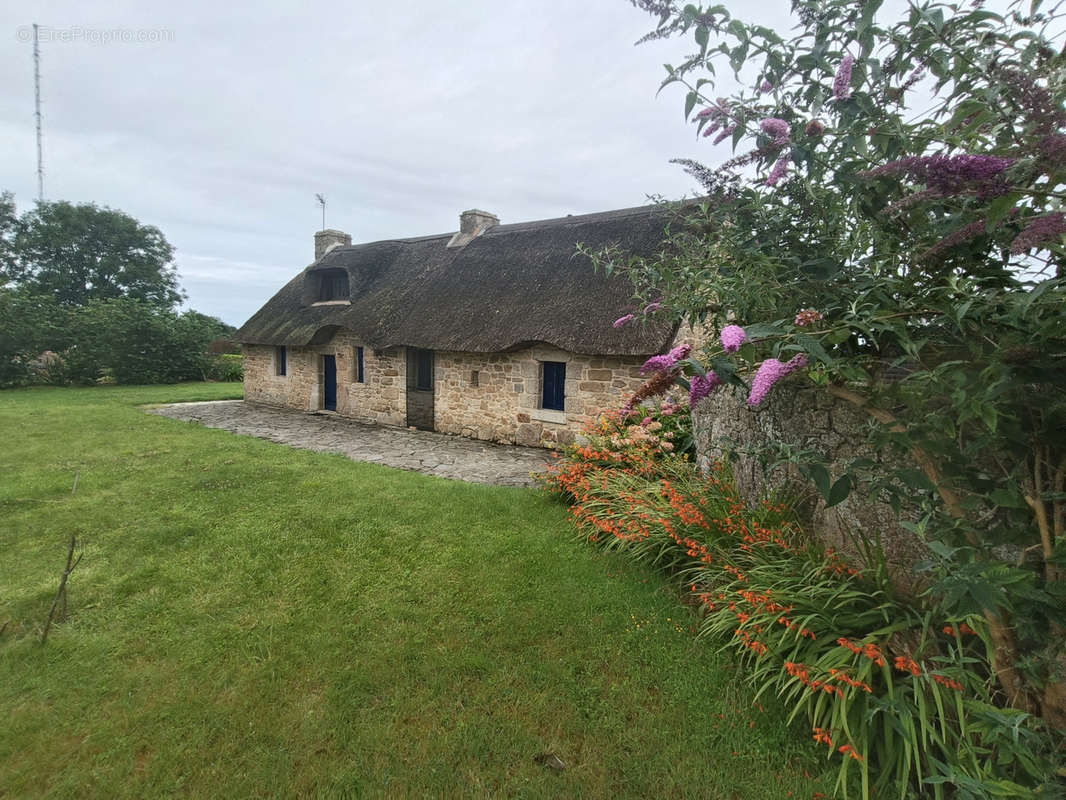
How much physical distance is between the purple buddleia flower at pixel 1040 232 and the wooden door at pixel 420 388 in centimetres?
1078

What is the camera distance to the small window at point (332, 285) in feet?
48.8

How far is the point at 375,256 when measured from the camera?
14617 millimetres

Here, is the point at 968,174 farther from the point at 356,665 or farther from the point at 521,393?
the point at 521,393

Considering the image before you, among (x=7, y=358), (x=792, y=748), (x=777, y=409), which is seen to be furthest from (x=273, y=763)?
(x=7, y=358)

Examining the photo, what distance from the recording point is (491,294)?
432 inches

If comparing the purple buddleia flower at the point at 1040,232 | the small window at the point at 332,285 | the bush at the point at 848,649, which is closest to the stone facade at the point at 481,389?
the small window at the point at 332,285

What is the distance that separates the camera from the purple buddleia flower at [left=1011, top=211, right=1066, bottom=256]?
1340mm

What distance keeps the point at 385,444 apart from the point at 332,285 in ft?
24.4

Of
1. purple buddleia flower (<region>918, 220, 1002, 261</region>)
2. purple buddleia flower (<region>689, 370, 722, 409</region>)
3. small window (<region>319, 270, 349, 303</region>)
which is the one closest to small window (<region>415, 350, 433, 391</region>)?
small window (<region>319, 270, 349, 303</region>)

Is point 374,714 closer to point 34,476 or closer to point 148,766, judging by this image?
point 148,766

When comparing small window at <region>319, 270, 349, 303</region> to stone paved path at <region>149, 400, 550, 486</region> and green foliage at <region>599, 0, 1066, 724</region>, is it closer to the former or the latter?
stone paved path at <region>149, 400, 550, 486</region>

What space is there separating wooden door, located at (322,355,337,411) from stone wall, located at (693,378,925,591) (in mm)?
12121

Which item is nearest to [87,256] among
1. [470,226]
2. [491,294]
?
[470,226]

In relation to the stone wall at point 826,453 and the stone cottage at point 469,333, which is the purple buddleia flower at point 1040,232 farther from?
the stone cottage at point 469,333
